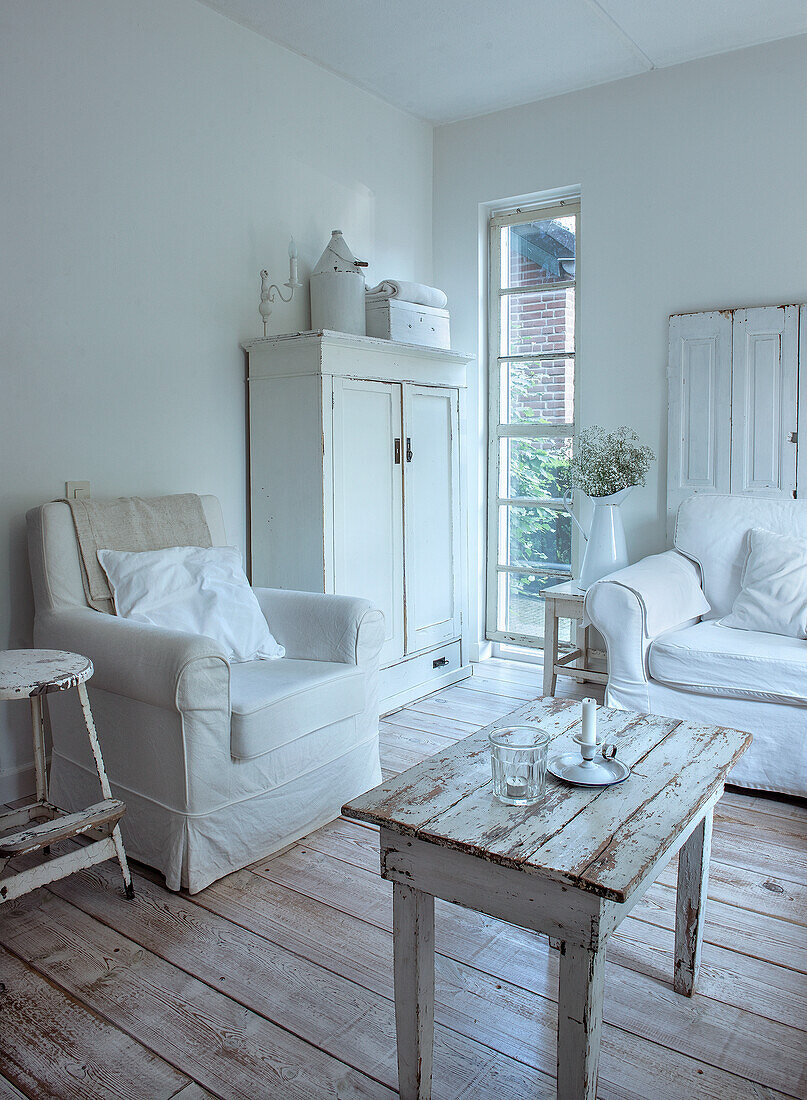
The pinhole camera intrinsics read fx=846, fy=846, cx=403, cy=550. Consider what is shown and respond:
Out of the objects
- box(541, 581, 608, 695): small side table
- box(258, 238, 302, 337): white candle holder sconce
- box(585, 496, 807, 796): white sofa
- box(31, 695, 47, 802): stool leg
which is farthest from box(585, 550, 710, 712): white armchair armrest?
box(31, 695, 47, 802): stool leg

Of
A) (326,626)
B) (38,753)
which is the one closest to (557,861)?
(326,626)

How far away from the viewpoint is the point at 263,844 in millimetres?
2307

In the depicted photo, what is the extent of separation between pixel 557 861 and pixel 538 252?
3.46 meters

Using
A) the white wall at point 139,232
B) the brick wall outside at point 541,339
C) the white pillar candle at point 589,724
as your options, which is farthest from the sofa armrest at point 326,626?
the brick wall outside at point 541,339

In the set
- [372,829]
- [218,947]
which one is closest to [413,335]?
[372,829]

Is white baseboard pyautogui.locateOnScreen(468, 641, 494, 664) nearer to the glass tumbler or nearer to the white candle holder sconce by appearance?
the white candle holder sconce

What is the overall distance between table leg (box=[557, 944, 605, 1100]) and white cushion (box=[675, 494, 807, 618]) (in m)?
2.20

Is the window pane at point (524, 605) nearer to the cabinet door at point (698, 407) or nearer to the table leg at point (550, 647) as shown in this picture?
the table leg at point (550, 647)

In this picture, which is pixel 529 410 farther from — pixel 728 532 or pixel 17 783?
pixel 17 783

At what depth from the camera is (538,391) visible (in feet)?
13.7

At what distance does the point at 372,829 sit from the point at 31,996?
1017 millimetres

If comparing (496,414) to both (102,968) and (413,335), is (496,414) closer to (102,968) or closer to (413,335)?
(413,335)

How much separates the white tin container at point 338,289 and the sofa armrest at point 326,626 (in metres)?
1.26

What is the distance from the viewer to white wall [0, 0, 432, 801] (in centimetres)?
260
